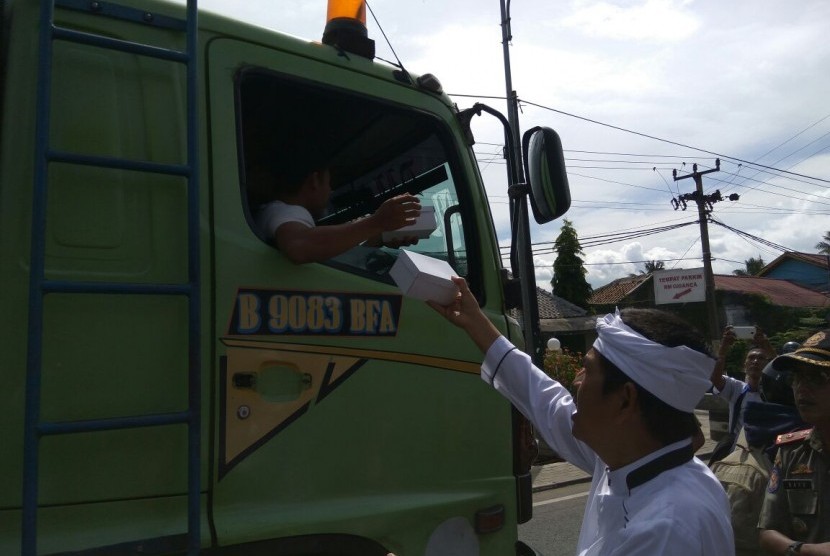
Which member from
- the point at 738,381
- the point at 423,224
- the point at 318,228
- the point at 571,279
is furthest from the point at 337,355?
the point at 571,279

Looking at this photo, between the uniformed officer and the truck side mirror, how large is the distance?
96cm

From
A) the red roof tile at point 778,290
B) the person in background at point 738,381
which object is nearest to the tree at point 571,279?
the red roof tile at point 778,290

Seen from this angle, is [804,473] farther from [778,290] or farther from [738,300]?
[778,290]

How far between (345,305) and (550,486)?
779 centimetres

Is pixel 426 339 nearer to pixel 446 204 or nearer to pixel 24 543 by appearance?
pixel 446 204

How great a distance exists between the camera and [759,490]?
2.70 m

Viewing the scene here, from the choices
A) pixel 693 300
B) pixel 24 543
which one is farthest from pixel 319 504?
pixel 693 300

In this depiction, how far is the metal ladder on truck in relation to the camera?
1.56m

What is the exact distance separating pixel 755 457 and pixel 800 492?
0.38 metres

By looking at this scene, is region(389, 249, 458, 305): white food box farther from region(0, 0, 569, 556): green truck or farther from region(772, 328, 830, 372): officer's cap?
region(772, 328, 830, 372): officer's cap

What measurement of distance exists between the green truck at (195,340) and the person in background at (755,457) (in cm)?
90

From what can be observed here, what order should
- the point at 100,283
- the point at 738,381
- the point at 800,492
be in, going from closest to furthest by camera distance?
the point at 100,283
the point at 800,492
the point at 738,381

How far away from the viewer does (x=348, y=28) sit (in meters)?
2.51

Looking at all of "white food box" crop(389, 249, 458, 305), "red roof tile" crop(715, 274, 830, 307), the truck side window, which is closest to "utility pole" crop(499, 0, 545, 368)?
the truck side window
